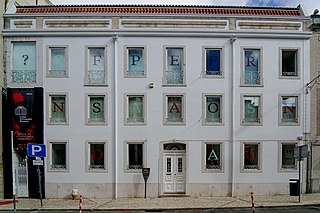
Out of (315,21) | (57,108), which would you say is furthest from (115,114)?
(315,21)

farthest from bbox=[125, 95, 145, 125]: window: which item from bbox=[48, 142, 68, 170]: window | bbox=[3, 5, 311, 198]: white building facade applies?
bbox=[48, 142, 68, 170]: window

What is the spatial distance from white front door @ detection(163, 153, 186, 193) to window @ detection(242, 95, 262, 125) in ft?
12.9

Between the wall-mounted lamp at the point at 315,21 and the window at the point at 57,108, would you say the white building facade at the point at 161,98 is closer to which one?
the window at the point at 57,108

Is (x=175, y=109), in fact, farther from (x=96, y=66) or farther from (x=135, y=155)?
(x=96, y=66)

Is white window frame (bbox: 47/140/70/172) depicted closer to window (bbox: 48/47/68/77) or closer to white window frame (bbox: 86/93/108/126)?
white window frame (bbox: 86/93/108/126)

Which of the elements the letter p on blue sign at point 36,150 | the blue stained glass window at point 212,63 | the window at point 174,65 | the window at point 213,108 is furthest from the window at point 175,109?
the letter p on blue sign at point 36,150

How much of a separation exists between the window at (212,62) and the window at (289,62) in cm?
330

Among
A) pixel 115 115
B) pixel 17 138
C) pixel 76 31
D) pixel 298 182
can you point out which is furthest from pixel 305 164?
pixel 17 138

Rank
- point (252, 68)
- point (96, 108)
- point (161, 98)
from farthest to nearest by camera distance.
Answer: point (252, 68) < point (96, 108) < point (161, 98)

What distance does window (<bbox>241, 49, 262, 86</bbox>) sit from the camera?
17.3 m

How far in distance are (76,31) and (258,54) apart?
9.55 meters

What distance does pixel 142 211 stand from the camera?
1427 cm

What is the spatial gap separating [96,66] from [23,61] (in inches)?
150

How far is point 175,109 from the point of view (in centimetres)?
1720
